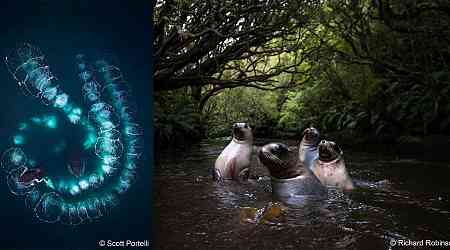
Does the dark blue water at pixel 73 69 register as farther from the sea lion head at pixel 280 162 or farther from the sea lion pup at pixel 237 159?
the sea lion pup at pixel 237 159

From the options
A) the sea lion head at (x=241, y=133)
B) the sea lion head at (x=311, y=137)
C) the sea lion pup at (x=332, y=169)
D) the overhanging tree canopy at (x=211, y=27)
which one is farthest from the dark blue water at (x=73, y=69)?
the overhanging tree canopy at (x=211, y=27)

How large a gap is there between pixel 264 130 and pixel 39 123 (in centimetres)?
2818

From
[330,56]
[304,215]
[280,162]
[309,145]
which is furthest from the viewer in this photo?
[330,56]

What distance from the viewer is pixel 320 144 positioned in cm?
707

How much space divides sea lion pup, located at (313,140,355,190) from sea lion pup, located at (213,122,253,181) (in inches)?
49.3

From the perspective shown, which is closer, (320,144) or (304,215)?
(304,215)

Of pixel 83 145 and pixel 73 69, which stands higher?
pixel 73 69

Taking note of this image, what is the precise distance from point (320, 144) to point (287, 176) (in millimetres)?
1309

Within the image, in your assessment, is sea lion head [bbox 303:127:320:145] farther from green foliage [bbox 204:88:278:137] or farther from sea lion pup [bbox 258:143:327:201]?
green foliage [bbox 204:88:278:137]

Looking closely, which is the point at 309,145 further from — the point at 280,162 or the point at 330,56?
the point at 330,56

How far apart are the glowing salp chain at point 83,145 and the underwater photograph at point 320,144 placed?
1.24 meters

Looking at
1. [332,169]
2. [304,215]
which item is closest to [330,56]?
[332,169]

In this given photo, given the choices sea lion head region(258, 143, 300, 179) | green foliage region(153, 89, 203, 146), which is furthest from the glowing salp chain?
green foliage region(153, 89, 203, 146)

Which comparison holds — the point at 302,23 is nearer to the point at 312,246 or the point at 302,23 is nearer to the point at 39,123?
the point at 312,246
